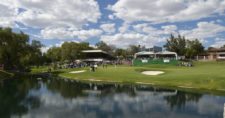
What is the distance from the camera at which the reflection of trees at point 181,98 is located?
35219mm

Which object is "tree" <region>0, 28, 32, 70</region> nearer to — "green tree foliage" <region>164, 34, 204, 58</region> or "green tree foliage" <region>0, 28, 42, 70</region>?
"green tree foliage" <region>0, 28, 42, 70</region>

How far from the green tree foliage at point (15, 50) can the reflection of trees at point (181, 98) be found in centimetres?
6387

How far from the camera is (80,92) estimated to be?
45812 mm

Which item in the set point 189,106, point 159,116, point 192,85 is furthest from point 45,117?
point 192,85

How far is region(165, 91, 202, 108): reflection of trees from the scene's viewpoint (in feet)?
116

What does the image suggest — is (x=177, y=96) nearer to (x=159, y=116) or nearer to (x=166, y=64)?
(x=159, y=116)

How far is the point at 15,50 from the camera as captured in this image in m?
100

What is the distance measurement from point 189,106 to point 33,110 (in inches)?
607

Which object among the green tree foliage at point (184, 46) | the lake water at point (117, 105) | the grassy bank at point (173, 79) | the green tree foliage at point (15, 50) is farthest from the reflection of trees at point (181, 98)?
the green tree foliage at point (184, 46)

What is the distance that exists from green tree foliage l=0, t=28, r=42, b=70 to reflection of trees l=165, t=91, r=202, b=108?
63871mm

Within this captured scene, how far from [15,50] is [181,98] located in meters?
71.8

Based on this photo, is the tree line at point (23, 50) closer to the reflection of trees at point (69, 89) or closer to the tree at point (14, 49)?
the tree at point (14, 49)

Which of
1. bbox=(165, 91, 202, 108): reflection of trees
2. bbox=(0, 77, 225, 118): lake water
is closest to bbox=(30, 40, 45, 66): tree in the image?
bbox=(0, 77, 225, 118): lake water

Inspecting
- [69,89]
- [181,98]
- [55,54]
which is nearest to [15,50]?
[69,89]
